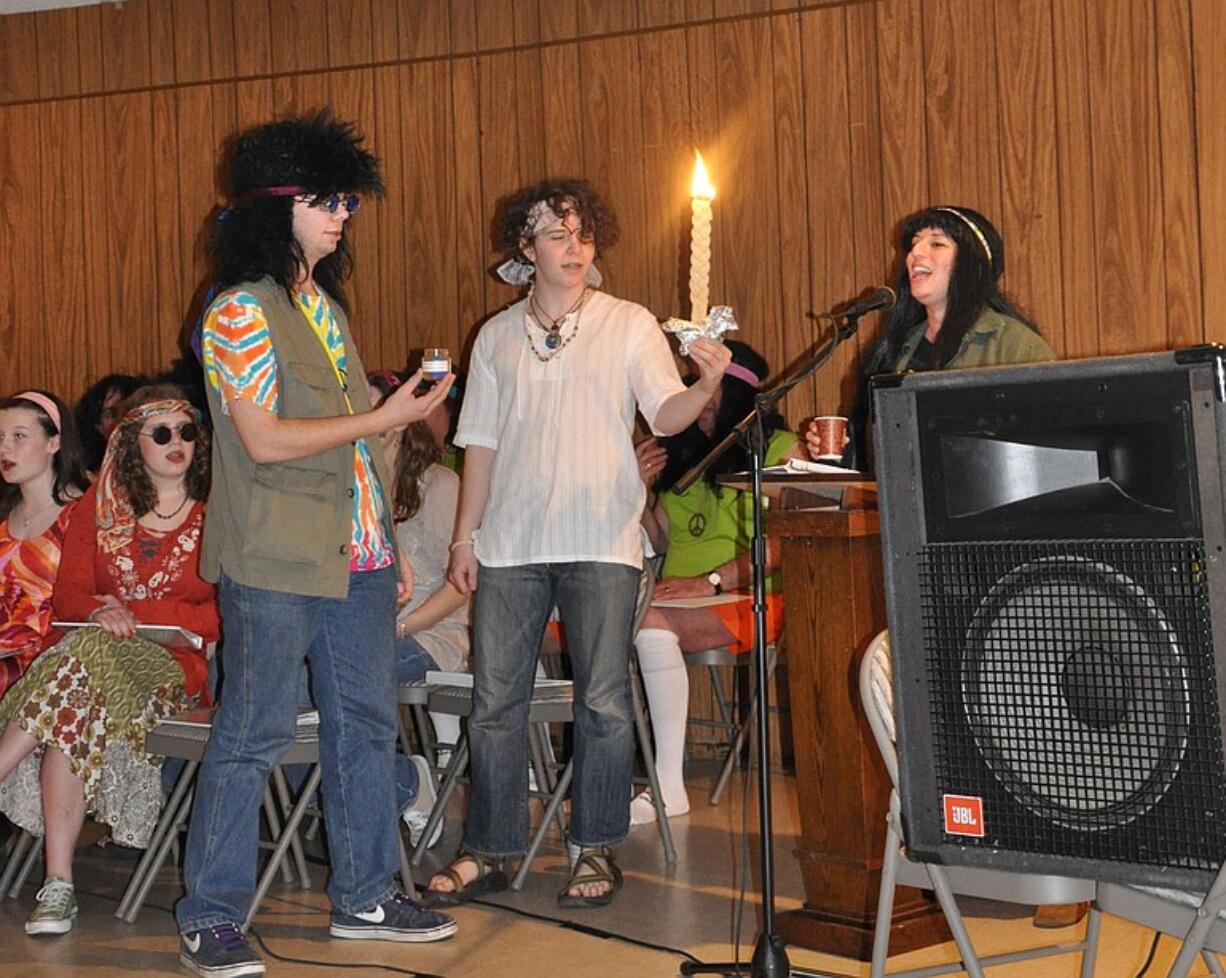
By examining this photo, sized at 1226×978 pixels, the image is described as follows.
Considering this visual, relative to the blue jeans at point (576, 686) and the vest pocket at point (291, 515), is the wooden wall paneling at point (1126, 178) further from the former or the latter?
the vest pocket at point (291, 515)

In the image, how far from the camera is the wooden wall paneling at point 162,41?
692 centimetres

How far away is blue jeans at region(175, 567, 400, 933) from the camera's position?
329 cm

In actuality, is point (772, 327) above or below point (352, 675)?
above

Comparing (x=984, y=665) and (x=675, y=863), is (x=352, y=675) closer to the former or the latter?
(x=675, y=863)

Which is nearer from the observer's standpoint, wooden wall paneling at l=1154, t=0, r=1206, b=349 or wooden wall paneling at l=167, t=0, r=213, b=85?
wooden wall paneling at l=1154, t=0, r=1206, b=349

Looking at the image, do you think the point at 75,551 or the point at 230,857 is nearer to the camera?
the point at 230,857

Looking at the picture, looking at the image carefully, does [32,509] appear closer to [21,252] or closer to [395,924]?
[395,924]

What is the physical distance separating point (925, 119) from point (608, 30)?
1342 mm

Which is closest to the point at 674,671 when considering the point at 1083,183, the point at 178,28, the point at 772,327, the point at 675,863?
the point at 675,863

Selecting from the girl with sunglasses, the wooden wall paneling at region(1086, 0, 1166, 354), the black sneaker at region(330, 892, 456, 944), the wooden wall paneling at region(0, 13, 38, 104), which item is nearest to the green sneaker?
the girl with sunglasses

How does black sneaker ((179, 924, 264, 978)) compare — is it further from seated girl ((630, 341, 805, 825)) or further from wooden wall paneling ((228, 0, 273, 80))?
wooden wall paneling ((228, 0, 273, 80))

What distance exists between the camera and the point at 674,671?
5.00m

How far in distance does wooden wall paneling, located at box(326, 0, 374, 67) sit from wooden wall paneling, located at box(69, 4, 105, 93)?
3.66 feet

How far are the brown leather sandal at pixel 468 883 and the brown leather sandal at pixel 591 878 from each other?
0.62ft
